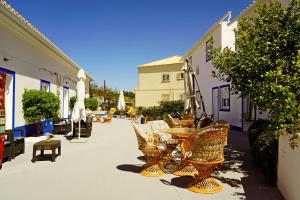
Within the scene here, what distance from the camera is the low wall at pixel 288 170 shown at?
3.83m

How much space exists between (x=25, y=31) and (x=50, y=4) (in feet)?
11.8

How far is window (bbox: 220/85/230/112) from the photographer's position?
16017 mm

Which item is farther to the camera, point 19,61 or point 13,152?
point 19,61

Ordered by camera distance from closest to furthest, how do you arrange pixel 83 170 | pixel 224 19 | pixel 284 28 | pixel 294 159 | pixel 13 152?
pixel 294 159
pixel 284 28
pixel 83 170
pixel 13 152
pixel 224 19

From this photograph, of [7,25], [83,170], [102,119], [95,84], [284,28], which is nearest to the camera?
[284,28]

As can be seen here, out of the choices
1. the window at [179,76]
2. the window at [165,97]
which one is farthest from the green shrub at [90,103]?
the window at [179,76]

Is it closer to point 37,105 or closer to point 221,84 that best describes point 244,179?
point 37,105

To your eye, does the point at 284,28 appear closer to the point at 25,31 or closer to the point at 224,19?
the point at 25,31

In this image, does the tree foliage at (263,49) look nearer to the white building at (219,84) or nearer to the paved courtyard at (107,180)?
the paved courtyard at (107,180)

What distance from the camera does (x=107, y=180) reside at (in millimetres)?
5527

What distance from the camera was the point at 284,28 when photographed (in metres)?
5.88

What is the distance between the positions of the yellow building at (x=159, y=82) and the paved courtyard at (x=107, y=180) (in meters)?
22.9

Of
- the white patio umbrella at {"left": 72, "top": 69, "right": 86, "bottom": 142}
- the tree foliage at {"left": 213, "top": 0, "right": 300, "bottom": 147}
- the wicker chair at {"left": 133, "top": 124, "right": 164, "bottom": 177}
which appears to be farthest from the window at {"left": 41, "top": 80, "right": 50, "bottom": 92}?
the tree foliage at {"left": 213, "top": 0, "right": 300, "bottom": 147}

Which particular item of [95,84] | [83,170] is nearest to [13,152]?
[83,170]
